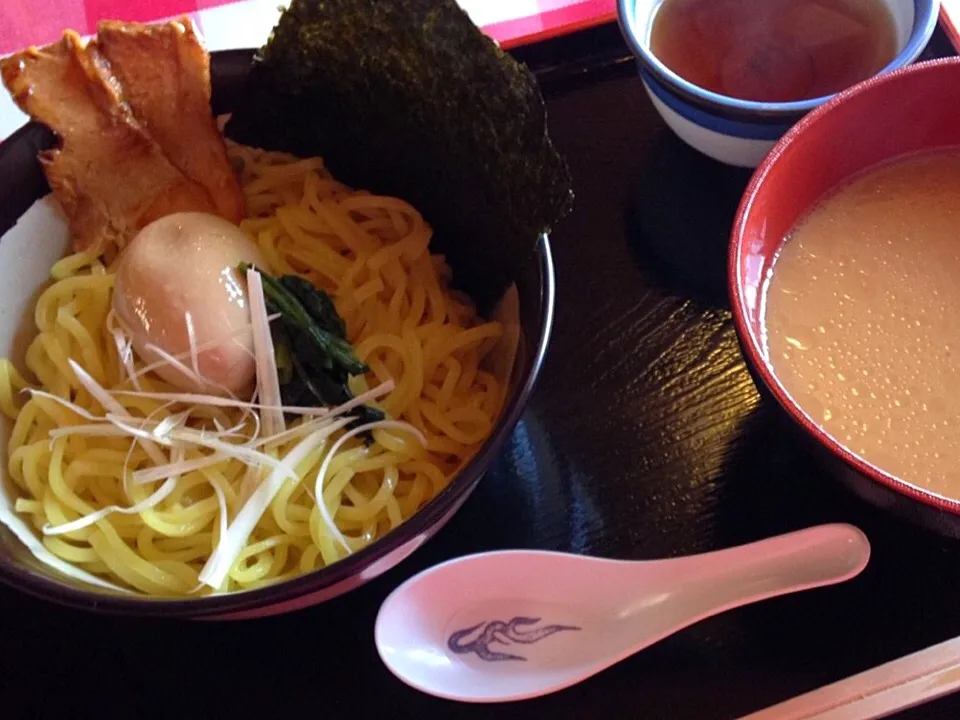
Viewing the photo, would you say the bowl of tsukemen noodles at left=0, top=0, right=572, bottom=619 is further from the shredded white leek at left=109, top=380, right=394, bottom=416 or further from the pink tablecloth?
the pink tablecloth

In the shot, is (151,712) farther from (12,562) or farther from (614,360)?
(614,360)

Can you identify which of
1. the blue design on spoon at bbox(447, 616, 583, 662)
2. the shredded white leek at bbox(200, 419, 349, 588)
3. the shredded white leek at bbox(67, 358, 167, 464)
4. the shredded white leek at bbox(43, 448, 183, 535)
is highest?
the shredded white leek at bbox(67, 358, 167, 464)

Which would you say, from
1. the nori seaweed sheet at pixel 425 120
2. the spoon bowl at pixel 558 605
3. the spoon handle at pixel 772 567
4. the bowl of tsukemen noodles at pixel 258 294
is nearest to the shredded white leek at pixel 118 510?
the bowl of tsukemen noodles at pixel 258 294

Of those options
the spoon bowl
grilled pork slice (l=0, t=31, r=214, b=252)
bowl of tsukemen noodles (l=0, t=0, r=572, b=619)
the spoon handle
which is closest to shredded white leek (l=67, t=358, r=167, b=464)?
bowl of tsukemen noodles (l=0, t=0, r=572, b=619)

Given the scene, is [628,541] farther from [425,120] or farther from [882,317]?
[425,120]

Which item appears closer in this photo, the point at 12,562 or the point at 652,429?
the point at 12,562

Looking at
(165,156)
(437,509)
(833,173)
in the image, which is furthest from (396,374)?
(833,173)

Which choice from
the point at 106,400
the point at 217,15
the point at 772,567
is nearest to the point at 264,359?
the point at 106,400
